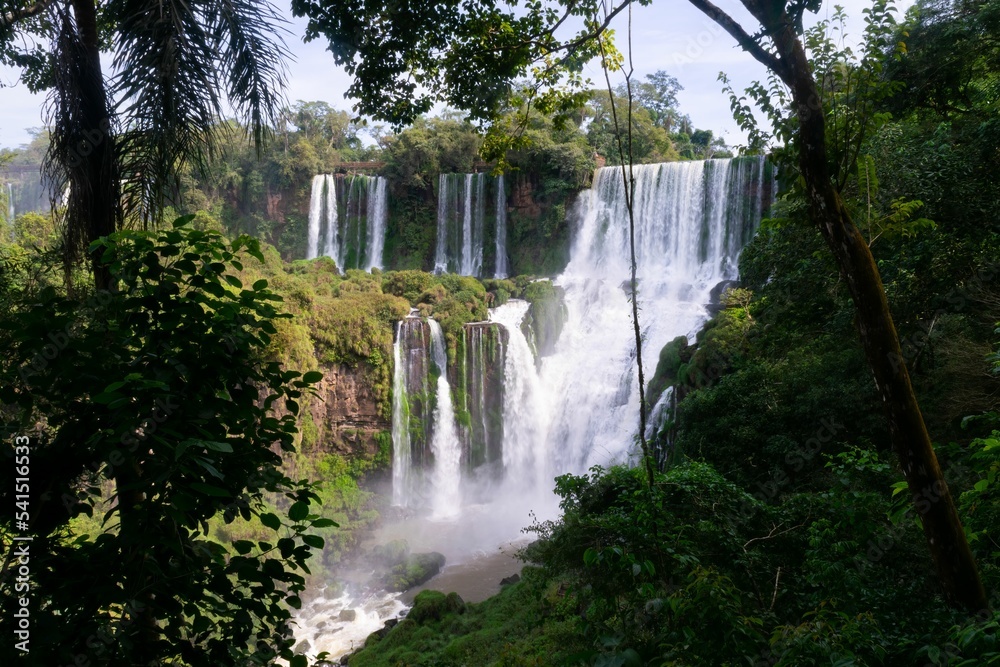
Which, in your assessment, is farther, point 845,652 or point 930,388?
point 930,388

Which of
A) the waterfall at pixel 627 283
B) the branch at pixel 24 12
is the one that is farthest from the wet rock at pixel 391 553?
the branch at pixel 24 12

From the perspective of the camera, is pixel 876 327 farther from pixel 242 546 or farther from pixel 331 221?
pixel 331 221

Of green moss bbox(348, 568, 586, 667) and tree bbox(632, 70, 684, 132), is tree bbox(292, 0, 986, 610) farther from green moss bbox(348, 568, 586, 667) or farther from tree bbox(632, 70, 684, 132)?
tree bbox(632, 70, 684, 132)

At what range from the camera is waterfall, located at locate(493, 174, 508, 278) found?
2741 centimetres

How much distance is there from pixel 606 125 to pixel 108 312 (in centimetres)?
3059

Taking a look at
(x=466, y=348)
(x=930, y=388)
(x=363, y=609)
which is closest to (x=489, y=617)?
(x=363, y=609)

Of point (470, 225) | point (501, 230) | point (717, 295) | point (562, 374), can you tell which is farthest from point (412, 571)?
point (501, 230)

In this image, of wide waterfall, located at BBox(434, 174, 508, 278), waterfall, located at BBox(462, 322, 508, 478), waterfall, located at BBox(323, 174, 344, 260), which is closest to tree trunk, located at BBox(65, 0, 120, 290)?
waterfall, located at BBox(462, 322, 508, 478)

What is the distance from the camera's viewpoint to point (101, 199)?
10.3 ft

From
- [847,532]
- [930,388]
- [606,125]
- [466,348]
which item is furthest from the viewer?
[606,125]

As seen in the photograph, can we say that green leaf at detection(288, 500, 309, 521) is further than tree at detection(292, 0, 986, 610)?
No

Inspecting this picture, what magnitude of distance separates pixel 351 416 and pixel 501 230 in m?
12.2

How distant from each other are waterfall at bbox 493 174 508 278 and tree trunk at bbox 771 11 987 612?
24.7 m

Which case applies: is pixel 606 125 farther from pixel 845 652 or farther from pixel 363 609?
pixel 845 652
